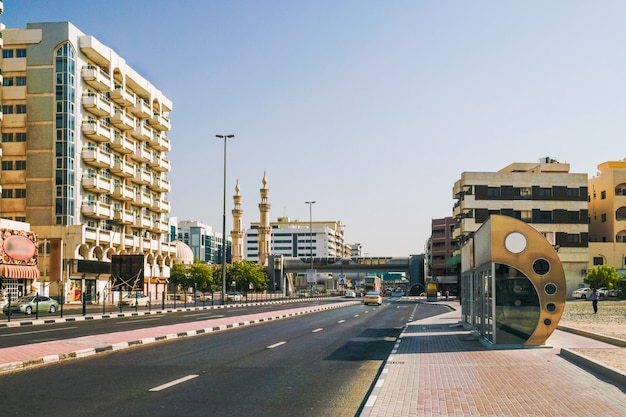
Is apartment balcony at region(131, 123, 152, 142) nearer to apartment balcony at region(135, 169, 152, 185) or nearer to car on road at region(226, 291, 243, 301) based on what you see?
apartment balcony at region(135, 169, 152, 185)

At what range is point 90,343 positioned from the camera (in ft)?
59.4

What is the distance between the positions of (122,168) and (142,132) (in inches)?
279

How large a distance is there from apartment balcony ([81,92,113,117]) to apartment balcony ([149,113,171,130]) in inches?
503

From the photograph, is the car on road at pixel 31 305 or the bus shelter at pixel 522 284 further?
the car on road at pixel 31 305

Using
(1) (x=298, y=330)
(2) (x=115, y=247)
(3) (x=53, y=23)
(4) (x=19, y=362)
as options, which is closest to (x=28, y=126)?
(3) (x=53, y=23)

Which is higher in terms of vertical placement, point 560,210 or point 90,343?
point 560,210

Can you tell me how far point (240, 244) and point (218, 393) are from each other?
148189 mm

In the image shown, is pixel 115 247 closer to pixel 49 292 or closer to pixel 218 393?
pixel 49 292

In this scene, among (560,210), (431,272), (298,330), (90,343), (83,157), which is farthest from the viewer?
(431,272)

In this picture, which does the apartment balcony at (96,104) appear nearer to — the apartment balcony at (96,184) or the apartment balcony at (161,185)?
the apartment balcony at (96,184)

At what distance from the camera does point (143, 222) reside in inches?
3127

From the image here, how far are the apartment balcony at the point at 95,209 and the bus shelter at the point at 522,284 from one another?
178 ft

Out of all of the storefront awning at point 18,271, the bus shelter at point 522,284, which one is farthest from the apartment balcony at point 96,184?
the bus shelter at point 522,284

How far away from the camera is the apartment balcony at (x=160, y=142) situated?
277 ft
